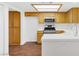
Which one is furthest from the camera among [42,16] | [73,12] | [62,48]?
[42,16]

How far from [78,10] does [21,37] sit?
3534mm

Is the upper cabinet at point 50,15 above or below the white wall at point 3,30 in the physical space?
above

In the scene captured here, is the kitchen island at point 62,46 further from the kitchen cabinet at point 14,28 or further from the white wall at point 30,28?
the white wall at point 30,28

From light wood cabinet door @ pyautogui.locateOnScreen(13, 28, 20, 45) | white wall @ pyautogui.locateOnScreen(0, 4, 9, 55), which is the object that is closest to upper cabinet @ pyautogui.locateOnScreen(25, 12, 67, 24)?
light wood cabinet door @ pyautogui.locateOnScreen(13, 28, 20, 45)

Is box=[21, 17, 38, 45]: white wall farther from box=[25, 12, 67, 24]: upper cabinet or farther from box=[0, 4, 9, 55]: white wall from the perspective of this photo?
box=[0, 4, 9, 55]: white wall

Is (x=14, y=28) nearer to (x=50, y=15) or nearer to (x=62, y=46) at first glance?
(x=50, y=15)

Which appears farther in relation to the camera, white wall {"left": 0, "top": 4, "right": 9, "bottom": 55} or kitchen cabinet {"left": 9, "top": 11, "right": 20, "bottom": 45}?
kitchen cabinet {"left": 9, "top": 11, "right": 20, "bottom": 45}

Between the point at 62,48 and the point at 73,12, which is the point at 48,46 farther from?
the point at 73,12

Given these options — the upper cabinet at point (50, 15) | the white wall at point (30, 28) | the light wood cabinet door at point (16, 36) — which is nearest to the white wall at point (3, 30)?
the light wood cabinet door at point (16, 36)

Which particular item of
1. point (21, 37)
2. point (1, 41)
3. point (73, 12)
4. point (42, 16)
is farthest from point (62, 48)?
point (42, 16)

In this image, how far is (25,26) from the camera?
10.5m

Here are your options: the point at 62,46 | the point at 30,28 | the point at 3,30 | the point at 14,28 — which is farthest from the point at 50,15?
the point at 62,46

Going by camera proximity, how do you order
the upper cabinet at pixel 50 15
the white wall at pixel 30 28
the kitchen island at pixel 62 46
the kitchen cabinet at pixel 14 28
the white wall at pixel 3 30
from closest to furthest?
the kitchen island at pixel 62 46, the white wall at pixel 3 30, the kitchen cabinet at pixel 14 28, the upper cabinet at pixel 50 15, the white wall at pixel 30 28

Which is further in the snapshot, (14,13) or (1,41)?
(14,13)
